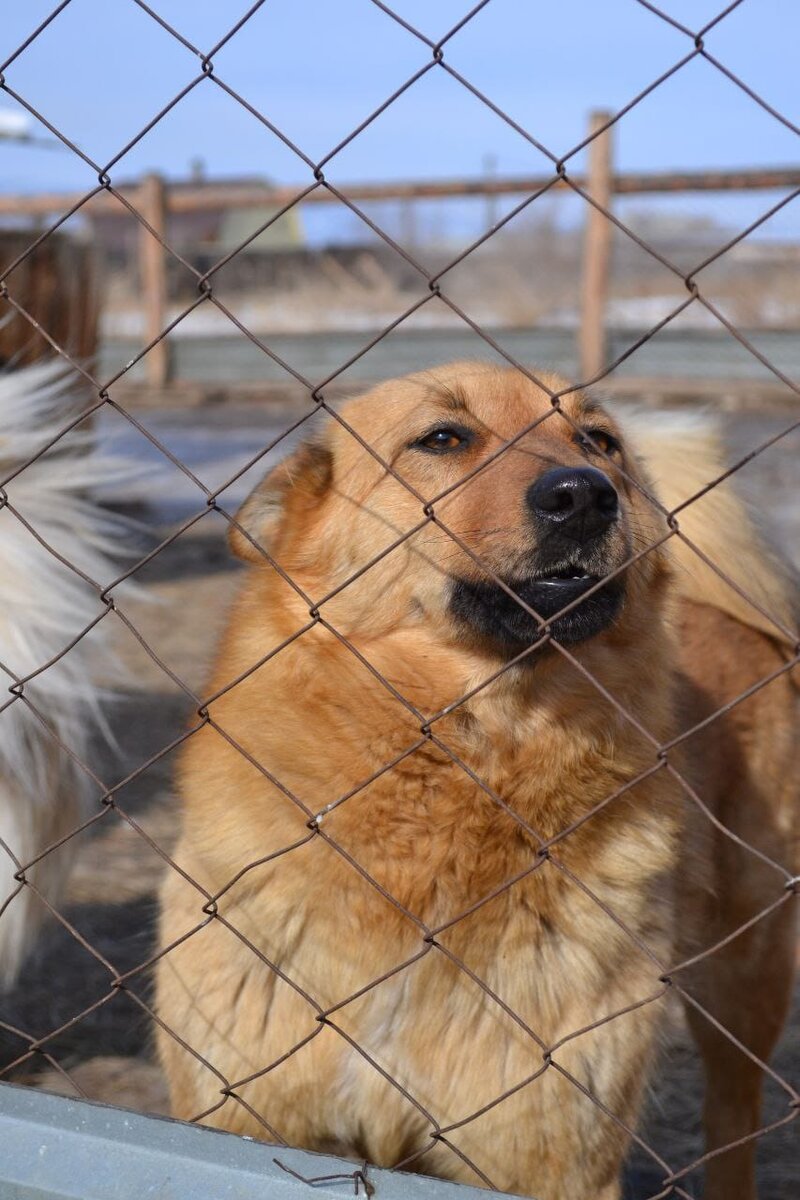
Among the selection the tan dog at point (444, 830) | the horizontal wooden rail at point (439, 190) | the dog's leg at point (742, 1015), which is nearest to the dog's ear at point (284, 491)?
the tan dog at point (444, 830)

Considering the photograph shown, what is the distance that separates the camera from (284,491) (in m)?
2.33

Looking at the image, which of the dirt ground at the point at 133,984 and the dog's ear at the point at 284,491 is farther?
the dirt ground at the point at 133,984

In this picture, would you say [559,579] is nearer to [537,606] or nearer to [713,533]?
[537,606]

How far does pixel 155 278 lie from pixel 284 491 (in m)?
10.8

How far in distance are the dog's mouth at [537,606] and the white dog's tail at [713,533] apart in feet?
2.22

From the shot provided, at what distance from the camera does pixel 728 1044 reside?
102 inches

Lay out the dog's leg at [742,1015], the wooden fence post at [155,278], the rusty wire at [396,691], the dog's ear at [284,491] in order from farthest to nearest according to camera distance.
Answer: the wooden fence post at [155,278]
the dog's leg at [742,1015]
the dog's ear at [284,491]
the rusty wire at [396,691]

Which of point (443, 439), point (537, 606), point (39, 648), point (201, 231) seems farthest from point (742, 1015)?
point (201, 231)

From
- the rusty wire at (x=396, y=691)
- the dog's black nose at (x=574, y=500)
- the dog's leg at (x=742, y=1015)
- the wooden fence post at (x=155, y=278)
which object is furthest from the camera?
the wooden fence post at (x=155, y=278)

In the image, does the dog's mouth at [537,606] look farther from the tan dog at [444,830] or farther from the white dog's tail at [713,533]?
the white dog's tail at [713,533]

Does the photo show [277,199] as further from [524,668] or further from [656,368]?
[524,668]

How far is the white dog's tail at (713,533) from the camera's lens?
2.68 metres

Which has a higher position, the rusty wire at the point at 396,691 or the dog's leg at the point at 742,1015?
the rusty wire at the point at 396,691

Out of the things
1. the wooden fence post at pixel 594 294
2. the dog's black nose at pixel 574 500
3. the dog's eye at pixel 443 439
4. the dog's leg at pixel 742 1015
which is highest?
the dog's eye at pixel 443 439
